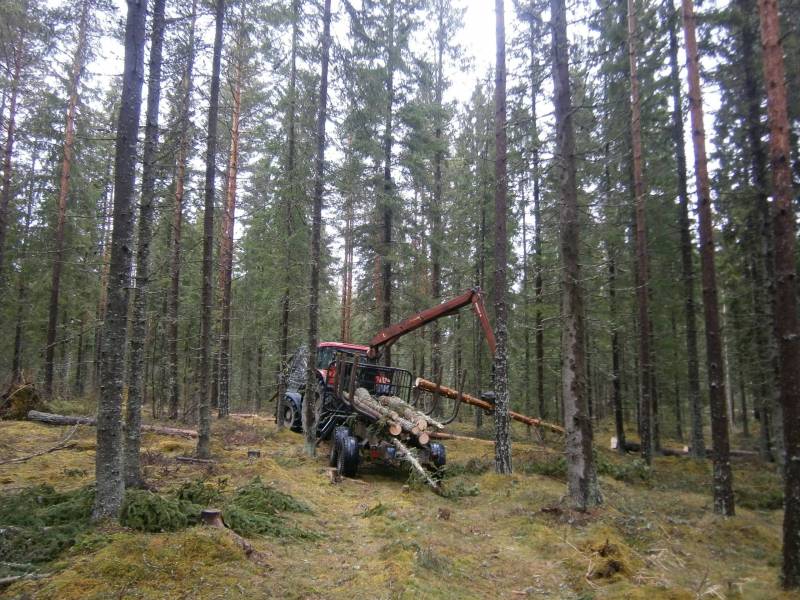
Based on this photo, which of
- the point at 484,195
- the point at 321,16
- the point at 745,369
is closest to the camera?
the point at 321,16

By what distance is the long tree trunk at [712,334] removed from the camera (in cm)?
809

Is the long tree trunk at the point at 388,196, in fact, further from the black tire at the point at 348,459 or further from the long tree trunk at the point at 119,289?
the long tree trunk at the point at 119,289

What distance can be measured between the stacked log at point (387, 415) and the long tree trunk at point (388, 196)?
4976mm

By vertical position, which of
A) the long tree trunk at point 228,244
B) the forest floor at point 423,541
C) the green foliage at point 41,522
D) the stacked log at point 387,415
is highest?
the long tree trunk at point 228,244

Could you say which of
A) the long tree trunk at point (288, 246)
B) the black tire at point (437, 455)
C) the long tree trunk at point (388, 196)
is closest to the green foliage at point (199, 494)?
the black tire at point (437, 455)

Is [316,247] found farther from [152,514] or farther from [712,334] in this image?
[712,334]

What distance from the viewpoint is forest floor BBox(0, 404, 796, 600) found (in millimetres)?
4109

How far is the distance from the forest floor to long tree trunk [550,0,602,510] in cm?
54

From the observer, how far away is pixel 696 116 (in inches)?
337

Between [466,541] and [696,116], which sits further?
[696,116]

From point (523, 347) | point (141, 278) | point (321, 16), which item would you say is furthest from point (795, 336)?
point (523, 347)

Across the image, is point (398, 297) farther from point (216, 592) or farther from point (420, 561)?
point (216, 592)

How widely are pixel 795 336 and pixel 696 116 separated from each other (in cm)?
515

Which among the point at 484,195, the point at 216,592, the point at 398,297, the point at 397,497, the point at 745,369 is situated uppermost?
the point at 484,195
